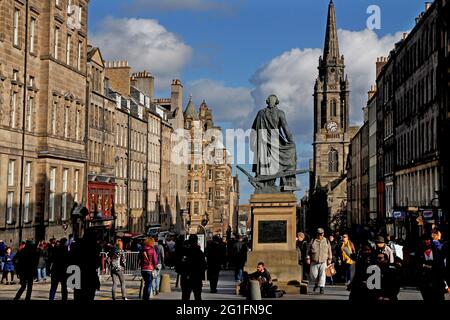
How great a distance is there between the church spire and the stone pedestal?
144m

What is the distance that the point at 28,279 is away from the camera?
18.0 meters

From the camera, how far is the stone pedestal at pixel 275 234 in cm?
1902

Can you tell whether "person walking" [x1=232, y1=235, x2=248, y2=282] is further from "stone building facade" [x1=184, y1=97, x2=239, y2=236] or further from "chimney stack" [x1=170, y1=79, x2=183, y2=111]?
"stone building facade" [x1=184, y1=97, x2=239, y2=236]

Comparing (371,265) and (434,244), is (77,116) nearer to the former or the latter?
(434,244)

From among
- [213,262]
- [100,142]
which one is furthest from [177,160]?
[213,262]

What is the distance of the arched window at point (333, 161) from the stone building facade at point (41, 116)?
377ft

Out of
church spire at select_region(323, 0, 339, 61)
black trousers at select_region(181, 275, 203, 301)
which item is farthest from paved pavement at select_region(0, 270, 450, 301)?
church spire at select_region(323, 0, 339, 61)

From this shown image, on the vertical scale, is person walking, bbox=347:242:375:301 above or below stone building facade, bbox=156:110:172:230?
below

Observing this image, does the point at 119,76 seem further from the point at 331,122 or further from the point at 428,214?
the point at 331,122

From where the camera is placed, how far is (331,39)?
162 m

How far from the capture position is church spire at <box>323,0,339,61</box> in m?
159

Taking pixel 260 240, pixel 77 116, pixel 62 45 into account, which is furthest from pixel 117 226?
pixel 260 240

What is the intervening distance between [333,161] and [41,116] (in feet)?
399

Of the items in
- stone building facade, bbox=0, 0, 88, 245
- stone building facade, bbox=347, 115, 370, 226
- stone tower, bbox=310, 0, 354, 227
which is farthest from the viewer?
stone tower, bbox=310, 0, 354, 227
